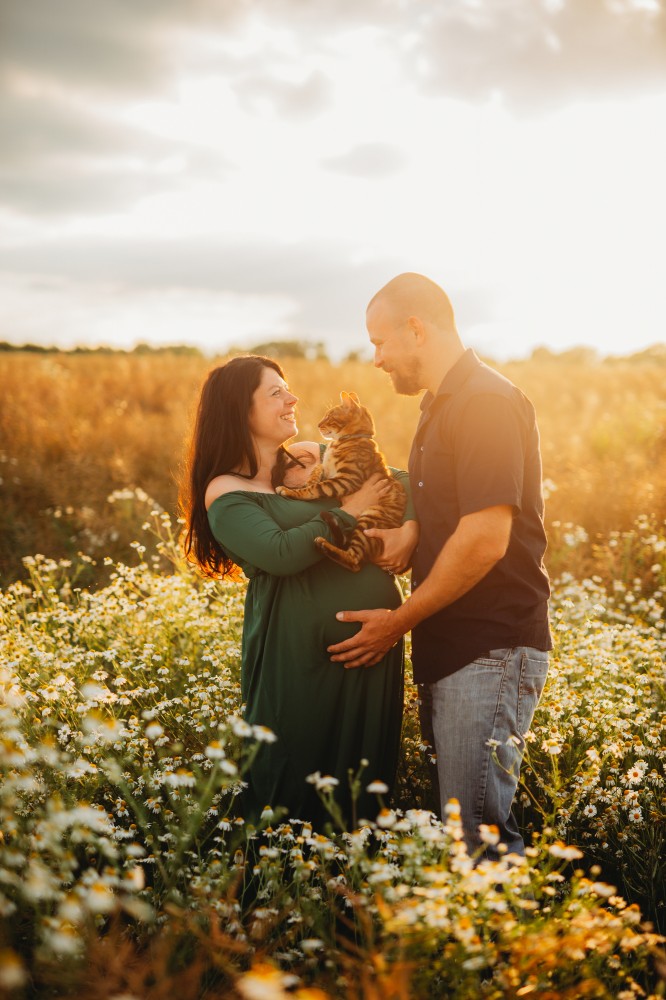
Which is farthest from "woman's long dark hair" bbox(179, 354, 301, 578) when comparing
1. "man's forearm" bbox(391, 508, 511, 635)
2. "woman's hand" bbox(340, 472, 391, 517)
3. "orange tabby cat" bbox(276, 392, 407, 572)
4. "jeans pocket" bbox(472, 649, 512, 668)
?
"jeans pocket" bbox(472, 649, 512, 668)

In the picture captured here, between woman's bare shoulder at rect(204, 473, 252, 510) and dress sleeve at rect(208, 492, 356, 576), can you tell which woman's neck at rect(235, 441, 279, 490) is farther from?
dress sleeve at rect(208, 492, 356, 576)

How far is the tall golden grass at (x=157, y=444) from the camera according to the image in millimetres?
8258

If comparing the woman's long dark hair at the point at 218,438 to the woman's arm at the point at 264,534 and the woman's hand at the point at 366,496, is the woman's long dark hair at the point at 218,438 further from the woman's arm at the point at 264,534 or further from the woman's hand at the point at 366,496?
the woman's hand at the point at 366,496

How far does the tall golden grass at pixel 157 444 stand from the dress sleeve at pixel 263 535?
6.53 ft

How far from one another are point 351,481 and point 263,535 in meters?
0.73

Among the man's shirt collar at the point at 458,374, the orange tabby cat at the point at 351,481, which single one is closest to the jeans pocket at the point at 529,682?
the orange tabby cat at the point at 351,481

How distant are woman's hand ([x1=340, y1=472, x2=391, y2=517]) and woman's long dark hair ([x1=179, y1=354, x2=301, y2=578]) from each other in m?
0.50

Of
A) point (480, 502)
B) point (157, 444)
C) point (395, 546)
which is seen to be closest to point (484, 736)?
point (395, 546)

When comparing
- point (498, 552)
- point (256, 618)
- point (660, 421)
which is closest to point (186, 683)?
point (256, 618)

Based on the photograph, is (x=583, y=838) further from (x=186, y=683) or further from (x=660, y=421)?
(x=660, y=421)

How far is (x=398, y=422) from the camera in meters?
11.2

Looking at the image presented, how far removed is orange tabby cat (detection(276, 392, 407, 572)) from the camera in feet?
11.1

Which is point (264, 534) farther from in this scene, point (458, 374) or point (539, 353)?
point (539, 353)

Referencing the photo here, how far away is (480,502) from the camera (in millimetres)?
3105
